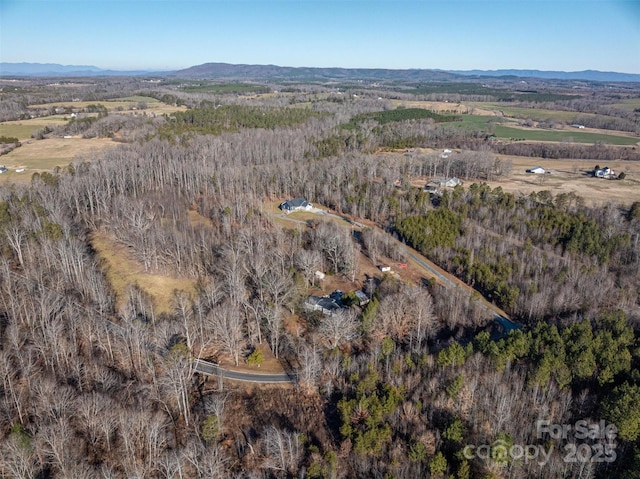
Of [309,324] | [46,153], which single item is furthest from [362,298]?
[46,153]

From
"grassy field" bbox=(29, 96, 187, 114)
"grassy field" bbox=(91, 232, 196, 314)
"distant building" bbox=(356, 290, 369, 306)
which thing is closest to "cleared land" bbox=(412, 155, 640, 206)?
"distant building" bbox=(356, 290, 369, 306)

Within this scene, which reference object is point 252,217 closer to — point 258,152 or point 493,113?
point 258,152

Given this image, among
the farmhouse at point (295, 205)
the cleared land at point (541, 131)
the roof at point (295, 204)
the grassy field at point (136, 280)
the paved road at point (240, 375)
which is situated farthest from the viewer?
the cleared land at point (541, 131)

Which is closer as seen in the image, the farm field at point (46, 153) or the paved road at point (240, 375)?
the paved road at point (240, 375)

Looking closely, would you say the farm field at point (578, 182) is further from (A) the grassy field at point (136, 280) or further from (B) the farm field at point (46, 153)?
(B) the farm field at point (46, 153)

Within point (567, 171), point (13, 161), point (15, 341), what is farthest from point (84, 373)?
point (567, 171)

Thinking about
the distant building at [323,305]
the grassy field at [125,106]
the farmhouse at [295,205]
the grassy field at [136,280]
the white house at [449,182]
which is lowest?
the distant building at [323,305]

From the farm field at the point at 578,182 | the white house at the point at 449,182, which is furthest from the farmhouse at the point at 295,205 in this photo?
the farm field at the point at 578,182
